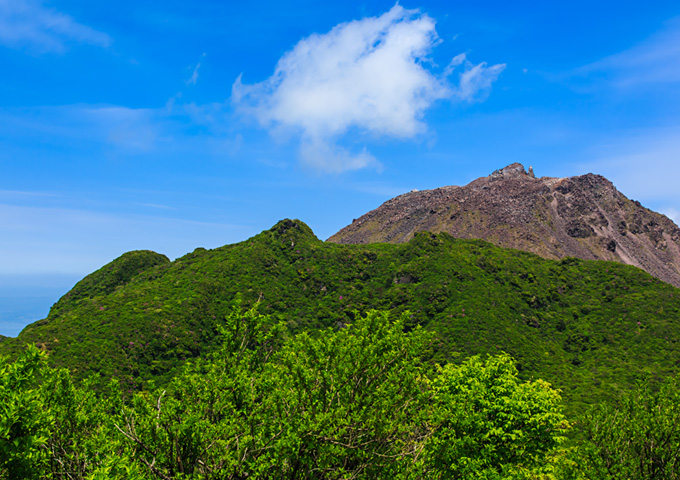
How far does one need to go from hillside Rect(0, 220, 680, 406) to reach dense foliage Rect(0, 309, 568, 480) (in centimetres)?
5191

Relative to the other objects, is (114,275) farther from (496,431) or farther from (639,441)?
(639,441)

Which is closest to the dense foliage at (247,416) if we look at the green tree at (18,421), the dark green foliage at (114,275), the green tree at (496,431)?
the green tree at (18,421)

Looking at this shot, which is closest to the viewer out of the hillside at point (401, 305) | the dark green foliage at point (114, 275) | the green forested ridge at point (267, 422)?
the green forested ridge at point (267, 422)

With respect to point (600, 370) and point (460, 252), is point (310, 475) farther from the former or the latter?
point (460, 252)

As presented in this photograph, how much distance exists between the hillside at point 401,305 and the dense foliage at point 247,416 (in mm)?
51908

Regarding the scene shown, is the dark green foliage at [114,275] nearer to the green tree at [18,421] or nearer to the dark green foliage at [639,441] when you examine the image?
the green tree at [18,421]

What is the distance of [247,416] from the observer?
13953 millimetres

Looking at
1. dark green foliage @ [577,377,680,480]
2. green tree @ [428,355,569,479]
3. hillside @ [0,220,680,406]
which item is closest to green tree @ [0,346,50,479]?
green tree @ [428,355,569,479]

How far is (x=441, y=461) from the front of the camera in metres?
21.9

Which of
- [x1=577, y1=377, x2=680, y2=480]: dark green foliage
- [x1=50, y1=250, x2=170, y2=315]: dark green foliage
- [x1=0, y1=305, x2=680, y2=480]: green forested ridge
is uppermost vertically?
[x1=50, y1=250, x2=170, y2=315]: dark green foliage

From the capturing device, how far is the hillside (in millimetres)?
69500

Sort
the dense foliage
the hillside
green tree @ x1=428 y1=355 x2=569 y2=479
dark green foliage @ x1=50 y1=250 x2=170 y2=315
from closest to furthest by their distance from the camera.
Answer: the dense foliage
green tree @ x1=428 y1=355 x2=569 y2=479
the hillside
dark green foliage @ x1=50 y1=250 x2=170 y2=315

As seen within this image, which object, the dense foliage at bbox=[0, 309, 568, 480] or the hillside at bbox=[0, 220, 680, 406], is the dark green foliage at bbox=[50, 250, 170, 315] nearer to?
the hillside at bbox=[0, 220, 680, 406]

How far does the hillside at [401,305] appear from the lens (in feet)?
228
